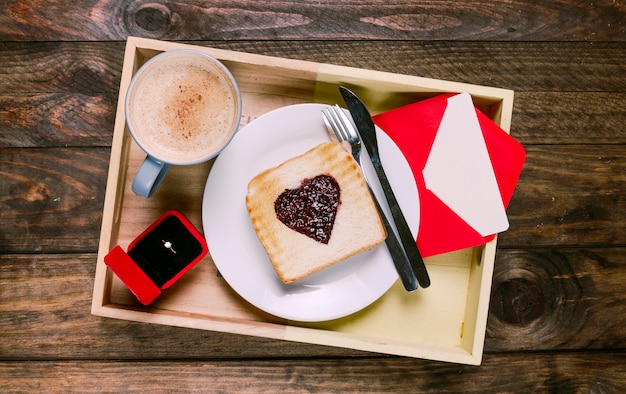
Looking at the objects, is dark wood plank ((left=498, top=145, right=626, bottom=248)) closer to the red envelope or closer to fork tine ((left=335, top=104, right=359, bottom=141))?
the red envelope

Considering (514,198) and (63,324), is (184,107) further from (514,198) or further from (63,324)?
(514,198)

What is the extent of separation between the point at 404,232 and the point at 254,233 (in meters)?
0.25

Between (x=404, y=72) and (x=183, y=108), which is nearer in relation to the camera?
(x=183, y=108)

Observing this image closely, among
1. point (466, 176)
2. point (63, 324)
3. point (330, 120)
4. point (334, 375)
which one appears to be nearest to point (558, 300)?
point (466, 176)

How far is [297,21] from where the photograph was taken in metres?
1.07

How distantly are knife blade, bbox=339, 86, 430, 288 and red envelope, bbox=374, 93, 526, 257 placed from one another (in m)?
0.03

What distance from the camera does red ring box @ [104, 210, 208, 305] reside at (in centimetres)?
90

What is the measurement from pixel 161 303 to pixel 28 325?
0.95ft

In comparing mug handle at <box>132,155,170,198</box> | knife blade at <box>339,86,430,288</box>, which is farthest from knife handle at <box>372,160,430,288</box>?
mug handle at <box>132,155,170,198</box>

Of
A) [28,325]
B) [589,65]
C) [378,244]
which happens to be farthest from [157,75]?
[589,65]

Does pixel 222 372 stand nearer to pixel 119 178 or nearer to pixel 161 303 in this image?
pixel 161 303

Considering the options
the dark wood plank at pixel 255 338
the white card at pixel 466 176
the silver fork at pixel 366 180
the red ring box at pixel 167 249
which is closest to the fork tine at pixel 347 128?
the silver fork at pixel 366 180

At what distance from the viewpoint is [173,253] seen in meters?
0.91

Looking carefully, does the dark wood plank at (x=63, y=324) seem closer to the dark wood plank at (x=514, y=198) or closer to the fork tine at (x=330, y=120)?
the dark wood plank at (x=514, y=198)
